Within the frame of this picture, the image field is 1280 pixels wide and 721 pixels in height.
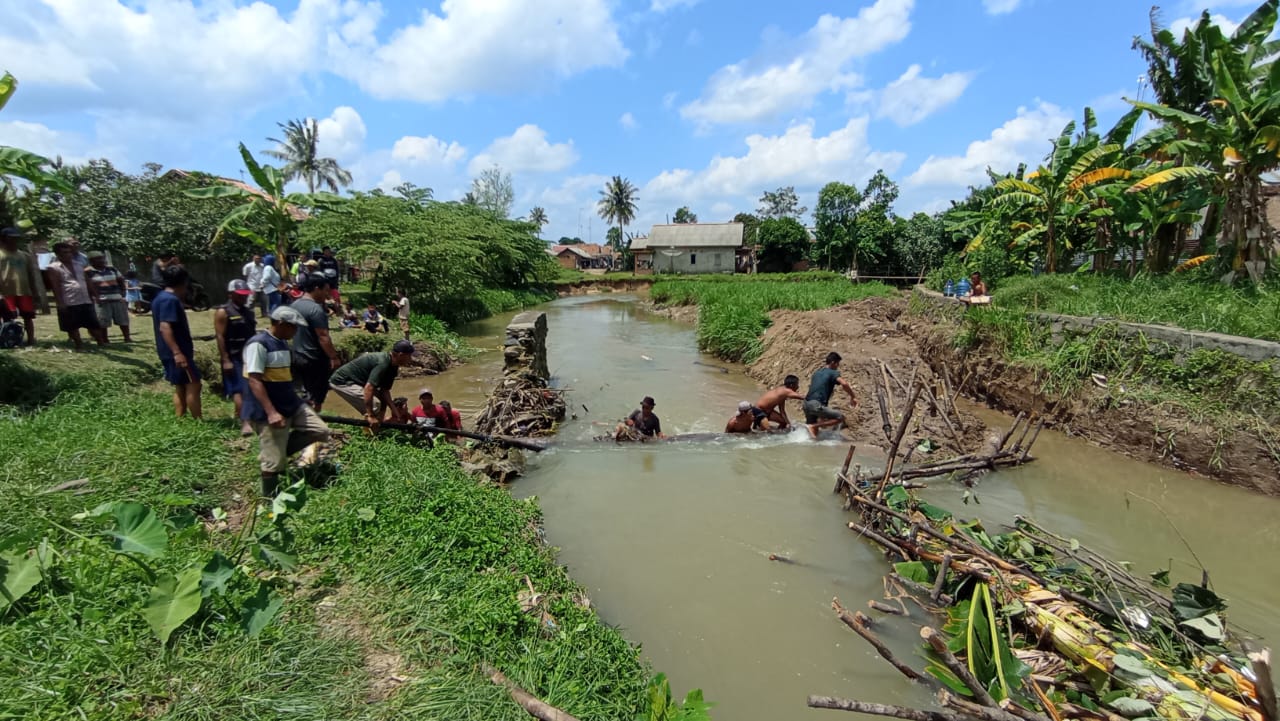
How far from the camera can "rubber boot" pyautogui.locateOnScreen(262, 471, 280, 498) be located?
179 inches

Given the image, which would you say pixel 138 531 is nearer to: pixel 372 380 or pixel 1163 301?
pixel 372 380

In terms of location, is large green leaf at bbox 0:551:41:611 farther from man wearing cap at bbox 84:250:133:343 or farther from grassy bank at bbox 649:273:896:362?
grassy bank at bbox 649:273:896:362

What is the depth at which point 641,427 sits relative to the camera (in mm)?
8125

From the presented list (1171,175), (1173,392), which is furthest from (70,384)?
(1171,175)

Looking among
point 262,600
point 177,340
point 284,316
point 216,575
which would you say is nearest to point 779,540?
point 262,600

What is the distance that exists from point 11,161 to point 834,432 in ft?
35.5

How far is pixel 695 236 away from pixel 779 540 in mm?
48894

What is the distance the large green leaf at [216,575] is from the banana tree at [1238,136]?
14706 millimetres

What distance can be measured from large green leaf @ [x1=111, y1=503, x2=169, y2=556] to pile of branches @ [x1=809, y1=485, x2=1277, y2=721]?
10.9ft

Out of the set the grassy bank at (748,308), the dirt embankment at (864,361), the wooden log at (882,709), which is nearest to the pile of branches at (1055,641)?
the wooden log at (882,709)

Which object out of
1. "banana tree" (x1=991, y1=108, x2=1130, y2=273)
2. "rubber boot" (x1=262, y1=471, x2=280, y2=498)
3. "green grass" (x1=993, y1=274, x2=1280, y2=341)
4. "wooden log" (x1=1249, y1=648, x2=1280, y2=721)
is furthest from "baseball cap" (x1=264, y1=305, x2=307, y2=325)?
"banana tree" (x1=991, y1=108, x2=1130, y2=273)

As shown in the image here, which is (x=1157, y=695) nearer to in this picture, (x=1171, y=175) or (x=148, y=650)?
(x=148, y=650)

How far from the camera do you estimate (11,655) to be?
7.88 feet

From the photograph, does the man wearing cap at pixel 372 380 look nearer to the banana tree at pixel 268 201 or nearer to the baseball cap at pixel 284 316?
the baseball cap at pixel 284 316
